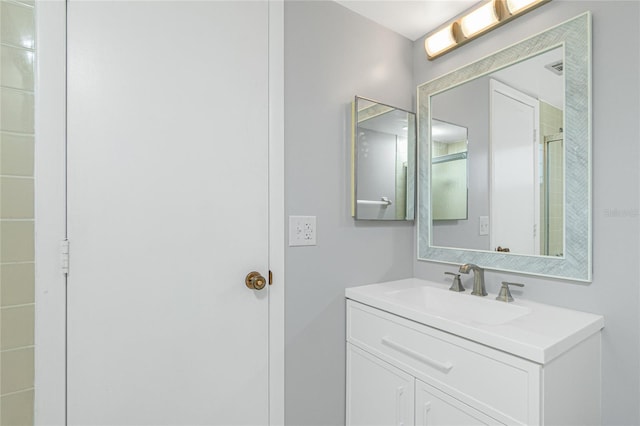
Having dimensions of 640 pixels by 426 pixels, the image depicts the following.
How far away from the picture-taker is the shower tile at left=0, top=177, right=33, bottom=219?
0.84 m

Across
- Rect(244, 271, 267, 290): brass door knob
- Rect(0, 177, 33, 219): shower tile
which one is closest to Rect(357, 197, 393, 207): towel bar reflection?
Rect(244, 271, 267, 290): brass door knob

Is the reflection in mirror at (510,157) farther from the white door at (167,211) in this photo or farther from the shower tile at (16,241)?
the shower tile at (16,241)

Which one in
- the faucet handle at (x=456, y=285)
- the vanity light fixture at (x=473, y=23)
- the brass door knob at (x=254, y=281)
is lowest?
the faucet handle at (x=456, y=285)

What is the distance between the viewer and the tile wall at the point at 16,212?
846 mm

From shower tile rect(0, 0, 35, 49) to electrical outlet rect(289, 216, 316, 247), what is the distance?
956mm

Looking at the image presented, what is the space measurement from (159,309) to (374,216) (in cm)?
95

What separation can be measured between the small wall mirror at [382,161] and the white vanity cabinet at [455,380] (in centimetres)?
47

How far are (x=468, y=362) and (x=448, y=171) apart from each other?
0.88 metres

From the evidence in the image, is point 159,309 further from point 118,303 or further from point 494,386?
point 494,386

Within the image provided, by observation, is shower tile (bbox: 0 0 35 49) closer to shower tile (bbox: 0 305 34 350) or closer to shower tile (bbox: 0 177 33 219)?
shower tile (bbox: 0 177 33 219)

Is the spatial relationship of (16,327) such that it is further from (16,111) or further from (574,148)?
(574,148)

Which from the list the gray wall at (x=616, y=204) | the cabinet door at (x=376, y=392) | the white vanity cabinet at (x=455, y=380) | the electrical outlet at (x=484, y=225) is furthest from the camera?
the electrical outlet at (x=484, y=225)

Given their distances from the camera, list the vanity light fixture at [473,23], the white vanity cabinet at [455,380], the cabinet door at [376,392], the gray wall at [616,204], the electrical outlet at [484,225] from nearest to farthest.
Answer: the white vanity cabinet at [455,380], the gray wall at [616,204], the cabinet door at [376,392], the vanity light fixture at [473,23], the electrical outlet at [484,225]

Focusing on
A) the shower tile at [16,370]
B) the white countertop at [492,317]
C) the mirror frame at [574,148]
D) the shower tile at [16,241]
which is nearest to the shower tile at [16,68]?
the shower tile at [16,241]
